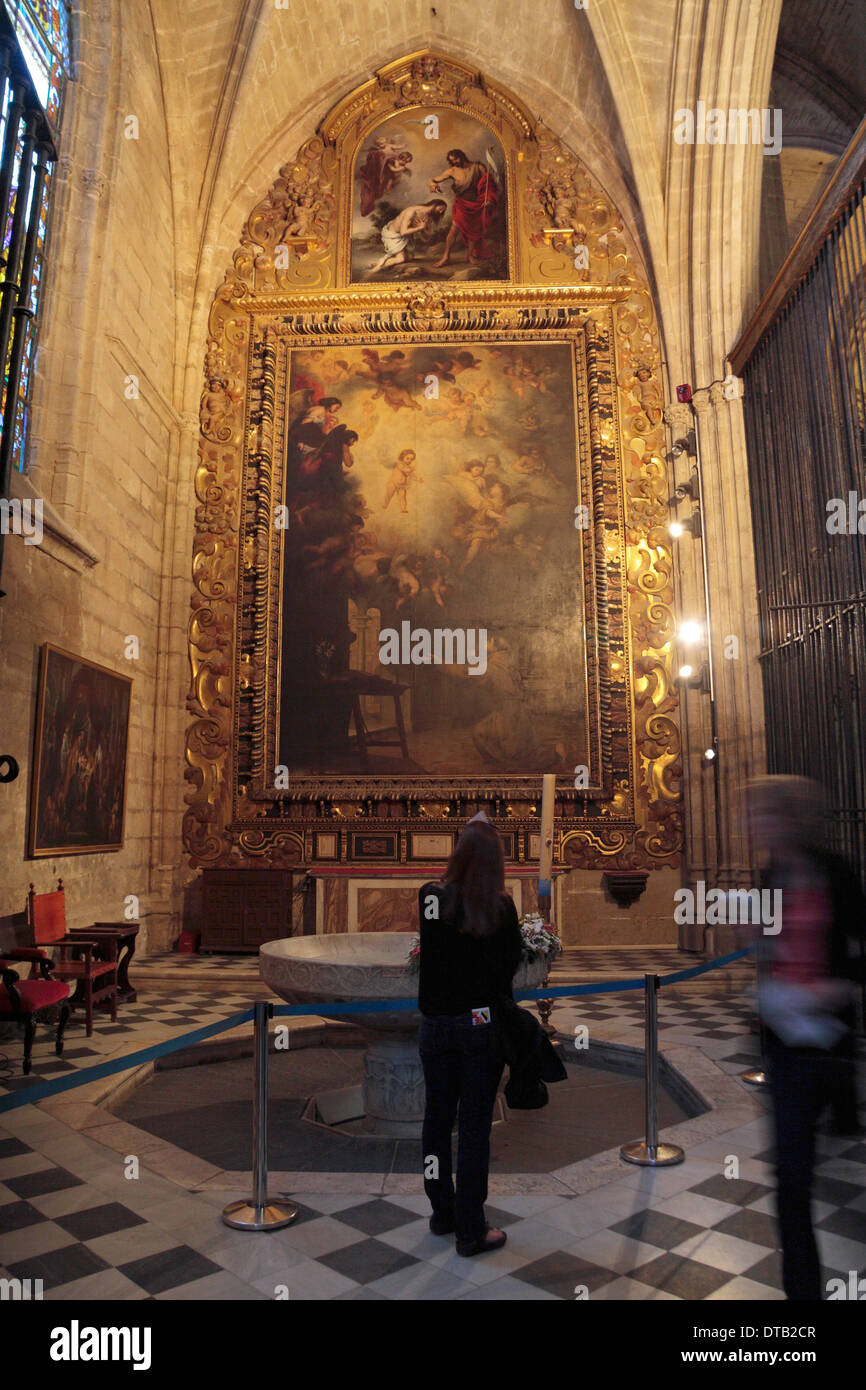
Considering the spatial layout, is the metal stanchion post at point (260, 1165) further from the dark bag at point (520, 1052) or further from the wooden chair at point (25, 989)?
the wooden chair at point (25, 989)

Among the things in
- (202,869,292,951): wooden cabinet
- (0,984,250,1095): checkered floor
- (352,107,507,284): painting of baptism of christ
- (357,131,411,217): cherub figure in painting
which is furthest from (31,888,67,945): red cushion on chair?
(357,131,411,217): cherub figure in painting

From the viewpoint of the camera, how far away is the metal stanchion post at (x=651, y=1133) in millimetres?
3967

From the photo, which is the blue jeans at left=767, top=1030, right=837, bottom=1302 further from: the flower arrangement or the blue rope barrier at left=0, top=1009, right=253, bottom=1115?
the flower arrangement

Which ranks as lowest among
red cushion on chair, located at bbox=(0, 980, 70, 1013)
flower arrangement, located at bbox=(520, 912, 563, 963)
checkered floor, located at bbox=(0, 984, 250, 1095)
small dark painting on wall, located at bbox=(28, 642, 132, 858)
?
checkered floor, located at bbox=(0, 984, 250, 1095)

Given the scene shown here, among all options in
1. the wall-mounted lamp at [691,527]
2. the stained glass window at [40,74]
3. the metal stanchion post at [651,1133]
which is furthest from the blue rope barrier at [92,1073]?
the wall-mounted lamp at [691,527]

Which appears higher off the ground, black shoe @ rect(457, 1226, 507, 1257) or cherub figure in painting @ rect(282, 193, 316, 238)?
cherub figure in painting @ rect(282, 193, 316, 238)

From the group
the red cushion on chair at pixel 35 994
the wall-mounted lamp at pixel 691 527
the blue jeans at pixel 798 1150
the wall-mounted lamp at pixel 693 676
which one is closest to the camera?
the blue jeans at pixel 798 1150

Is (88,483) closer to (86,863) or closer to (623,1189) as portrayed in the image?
(86,863)

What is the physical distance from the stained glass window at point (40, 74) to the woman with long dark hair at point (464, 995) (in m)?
6.61

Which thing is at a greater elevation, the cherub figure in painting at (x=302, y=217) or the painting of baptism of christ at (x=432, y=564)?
the cherub figure in painting at (x=302, y=217)

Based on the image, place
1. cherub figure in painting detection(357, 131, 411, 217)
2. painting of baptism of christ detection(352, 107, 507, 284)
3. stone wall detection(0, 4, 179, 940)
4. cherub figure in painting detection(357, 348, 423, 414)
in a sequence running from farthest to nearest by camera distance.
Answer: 1. cherub figure in painting detection(357, 131, 411, 217)
2. painting of baptism of christ detection(352, 107, 507, 284)
3. cherub figure in painting detection(357, 348, 423, 414)
4. stone wall detection(0, 4, 179, 940)

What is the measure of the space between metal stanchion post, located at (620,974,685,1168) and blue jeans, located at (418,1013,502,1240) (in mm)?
1104

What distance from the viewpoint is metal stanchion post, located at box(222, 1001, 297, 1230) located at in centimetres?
333
